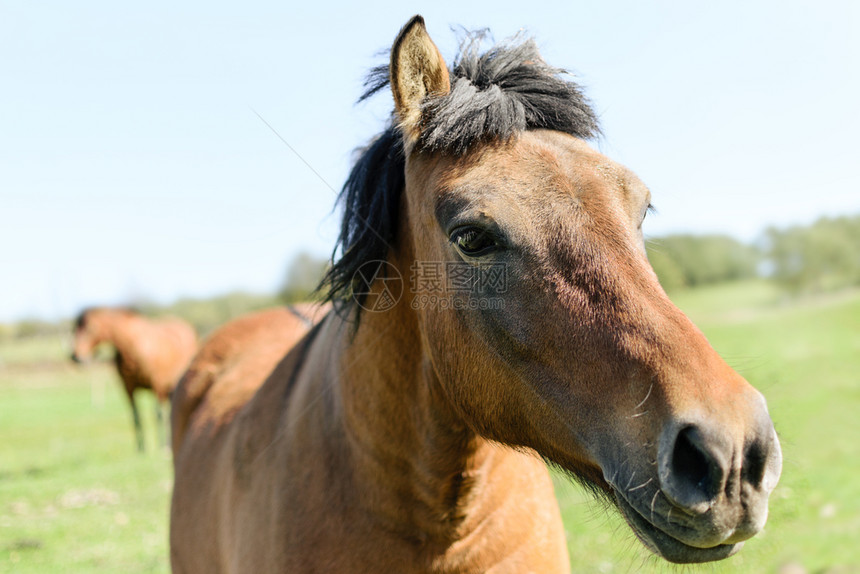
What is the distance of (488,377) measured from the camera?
72.1 inches

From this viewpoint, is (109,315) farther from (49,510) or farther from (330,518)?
(330,518)

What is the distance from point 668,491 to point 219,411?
9.69 feet

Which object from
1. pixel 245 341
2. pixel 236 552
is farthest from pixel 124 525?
pixel 236 552

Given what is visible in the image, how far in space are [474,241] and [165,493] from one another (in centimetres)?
903

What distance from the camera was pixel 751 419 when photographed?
130 centimetres

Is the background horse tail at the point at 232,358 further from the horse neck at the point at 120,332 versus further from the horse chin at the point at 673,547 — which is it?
the horse neck at the point at 120,332

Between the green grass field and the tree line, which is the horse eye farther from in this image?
the tree line

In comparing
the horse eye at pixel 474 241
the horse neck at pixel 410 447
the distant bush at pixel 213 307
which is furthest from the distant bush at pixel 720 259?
the horse eye at pixel 474 241

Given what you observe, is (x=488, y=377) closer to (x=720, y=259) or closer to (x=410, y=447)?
(x=410, y=447)

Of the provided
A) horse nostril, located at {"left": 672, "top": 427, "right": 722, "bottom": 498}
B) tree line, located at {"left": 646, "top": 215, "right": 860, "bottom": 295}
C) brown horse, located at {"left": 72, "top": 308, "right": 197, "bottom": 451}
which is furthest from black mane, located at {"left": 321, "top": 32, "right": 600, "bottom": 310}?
tree line, located at {"left": 646, "top": 215, "right": 860, "bottom": 295}

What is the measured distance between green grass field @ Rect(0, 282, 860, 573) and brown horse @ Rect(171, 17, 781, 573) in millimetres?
374

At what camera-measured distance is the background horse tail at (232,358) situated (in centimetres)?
372

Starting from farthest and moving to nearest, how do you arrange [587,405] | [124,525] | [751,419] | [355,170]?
[124,525] → [355,170] → [587,405] → [751,419]

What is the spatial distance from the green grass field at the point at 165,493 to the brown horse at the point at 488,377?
37 centimetres
